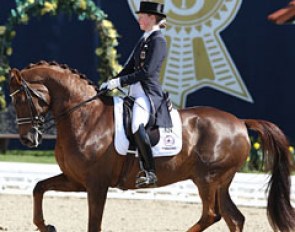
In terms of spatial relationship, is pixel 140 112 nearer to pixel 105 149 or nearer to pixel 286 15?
pixel 105 149

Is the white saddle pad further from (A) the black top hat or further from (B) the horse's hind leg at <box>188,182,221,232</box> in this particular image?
(A) the black top hat

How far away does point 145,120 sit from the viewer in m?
5.88

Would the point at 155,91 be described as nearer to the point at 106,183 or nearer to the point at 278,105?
the point at 106,183

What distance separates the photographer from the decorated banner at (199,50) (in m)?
12.5

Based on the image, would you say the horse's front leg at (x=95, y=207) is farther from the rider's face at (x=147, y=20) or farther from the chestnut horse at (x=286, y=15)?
the chestnut horse at (x=286, y=15)

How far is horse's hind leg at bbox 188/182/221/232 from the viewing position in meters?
6.15

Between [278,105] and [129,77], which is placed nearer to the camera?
[129,77]

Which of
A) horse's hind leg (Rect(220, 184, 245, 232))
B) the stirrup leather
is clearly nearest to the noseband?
the stirrup leather

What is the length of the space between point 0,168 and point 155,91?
157 inches

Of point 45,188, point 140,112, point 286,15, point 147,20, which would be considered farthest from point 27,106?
point 286,15

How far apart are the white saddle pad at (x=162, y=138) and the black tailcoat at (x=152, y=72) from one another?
7 cm

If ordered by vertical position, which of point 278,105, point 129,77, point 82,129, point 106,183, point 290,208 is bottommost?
point 278,105

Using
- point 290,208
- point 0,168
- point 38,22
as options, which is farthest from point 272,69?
point 290,208

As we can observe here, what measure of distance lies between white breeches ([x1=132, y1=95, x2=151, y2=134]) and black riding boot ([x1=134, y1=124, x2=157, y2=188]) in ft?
0.12
